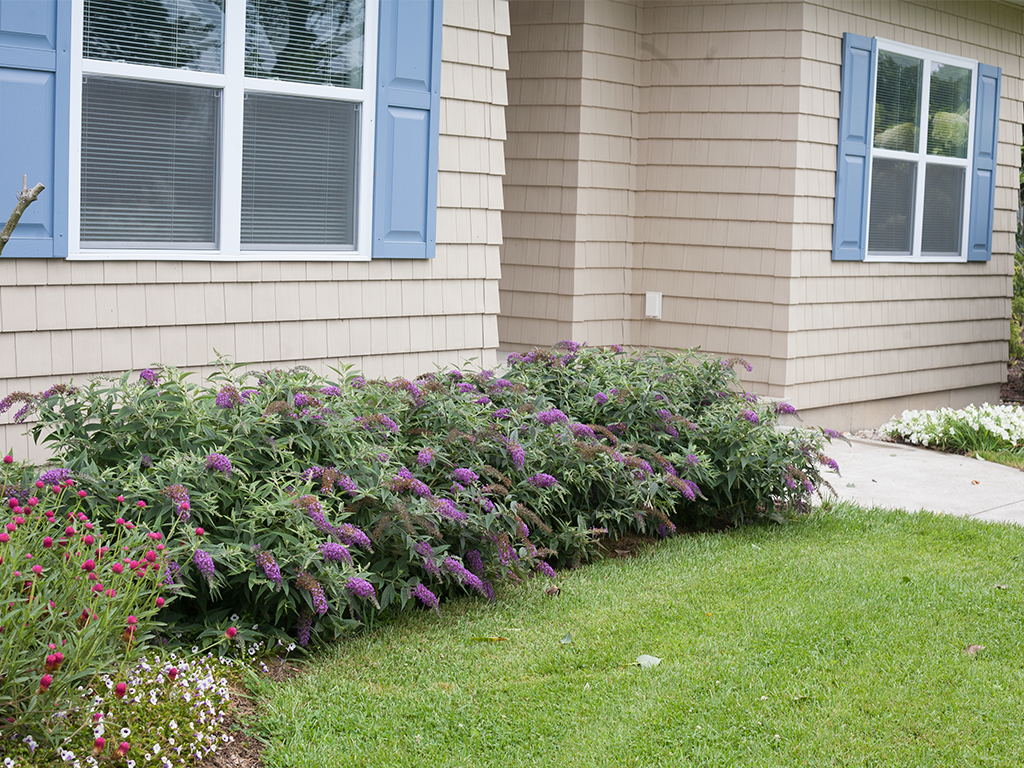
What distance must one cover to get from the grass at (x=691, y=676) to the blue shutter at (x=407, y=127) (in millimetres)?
2153

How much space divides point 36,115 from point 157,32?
69 cm

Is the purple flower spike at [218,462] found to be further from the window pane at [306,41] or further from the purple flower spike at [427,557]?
the window pane at [306,41]

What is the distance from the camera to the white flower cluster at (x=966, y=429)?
25.8 ft

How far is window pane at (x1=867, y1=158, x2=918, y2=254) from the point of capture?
8.48m

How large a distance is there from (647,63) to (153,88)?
4252 millimetres

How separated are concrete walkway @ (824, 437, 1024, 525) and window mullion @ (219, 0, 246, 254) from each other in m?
3.42

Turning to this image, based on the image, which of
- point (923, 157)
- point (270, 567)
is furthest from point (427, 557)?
point (923, 157)

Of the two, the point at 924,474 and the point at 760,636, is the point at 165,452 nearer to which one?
the point at 760,636

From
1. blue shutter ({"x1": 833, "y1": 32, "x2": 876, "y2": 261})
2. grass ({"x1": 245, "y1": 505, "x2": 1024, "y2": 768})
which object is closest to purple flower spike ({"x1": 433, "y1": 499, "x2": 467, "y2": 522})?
grass ({"x1": 245, "y1": 505, "x2": 1024, "y2": 768})

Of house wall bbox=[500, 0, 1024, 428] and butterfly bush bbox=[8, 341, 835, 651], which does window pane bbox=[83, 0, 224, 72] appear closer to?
butterfly bush bbox=[8, 341, 835, 651]

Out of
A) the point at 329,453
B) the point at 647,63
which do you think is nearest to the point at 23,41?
the point at 329,453

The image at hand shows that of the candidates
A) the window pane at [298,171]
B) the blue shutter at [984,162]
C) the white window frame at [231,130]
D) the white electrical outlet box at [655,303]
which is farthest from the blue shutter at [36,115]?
the blue shutter at [984,162]

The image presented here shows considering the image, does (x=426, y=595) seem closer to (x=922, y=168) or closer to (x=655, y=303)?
(x=655, y=303)

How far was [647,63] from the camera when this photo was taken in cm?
823
